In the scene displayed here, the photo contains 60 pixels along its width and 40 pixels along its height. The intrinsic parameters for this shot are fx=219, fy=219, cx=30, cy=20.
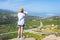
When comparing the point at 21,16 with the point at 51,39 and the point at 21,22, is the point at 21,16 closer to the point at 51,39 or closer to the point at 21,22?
the point at 21,22

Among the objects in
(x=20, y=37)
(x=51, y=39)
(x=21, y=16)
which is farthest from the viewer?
(x=51, y=39)

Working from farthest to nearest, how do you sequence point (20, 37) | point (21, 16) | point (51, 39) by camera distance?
point (51, 39), point (20, 37), point (21, 16)

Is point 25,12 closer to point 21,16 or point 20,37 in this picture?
point 21,16

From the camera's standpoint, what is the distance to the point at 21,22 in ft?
38.9

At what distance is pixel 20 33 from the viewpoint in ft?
40.7

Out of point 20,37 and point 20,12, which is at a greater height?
point 20,12

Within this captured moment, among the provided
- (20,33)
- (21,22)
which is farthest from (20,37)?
(21,22)

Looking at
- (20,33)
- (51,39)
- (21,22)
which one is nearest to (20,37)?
(20,33)

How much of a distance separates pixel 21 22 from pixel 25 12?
58 cm

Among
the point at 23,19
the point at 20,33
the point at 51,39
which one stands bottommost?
the point at 51,39

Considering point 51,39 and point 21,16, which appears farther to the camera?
point 51,39

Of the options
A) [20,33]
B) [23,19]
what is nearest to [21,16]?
[23,19]

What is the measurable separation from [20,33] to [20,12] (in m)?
1.30

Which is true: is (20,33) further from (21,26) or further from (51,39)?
(51,39)
